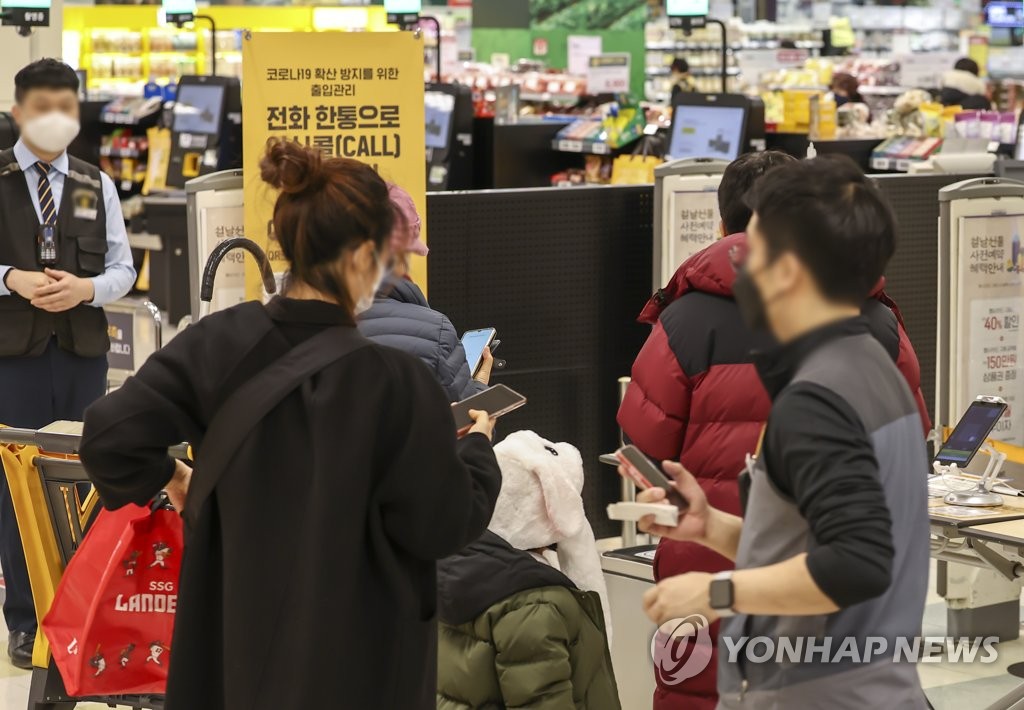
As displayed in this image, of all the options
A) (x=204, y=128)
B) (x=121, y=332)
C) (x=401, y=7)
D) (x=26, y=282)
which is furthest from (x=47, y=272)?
(x=401, y=7)

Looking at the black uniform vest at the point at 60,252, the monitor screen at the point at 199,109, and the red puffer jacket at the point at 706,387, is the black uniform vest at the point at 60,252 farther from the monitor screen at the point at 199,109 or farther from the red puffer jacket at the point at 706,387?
the monitor screen at the point at 199,109

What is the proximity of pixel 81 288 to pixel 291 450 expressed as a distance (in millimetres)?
2851

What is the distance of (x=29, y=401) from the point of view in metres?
4.87

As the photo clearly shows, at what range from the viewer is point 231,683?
222 cm

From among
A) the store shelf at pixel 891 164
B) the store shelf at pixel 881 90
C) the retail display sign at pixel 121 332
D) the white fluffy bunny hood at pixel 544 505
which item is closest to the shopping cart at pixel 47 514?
the white fluffy bunny hood at pixel 544 505

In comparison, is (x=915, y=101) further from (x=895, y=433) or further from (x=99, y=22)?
(x=99, y=22)

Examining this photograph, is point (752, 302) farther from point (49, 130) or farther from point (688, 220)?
point (688, 220)

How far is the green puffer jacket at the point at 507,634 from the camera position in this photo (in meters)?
3.07

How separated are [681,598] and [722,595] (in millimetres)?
52

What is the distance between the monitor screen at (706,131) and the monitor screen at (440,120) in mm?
2056

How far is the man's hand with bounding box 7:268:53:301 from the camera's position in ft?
15.5

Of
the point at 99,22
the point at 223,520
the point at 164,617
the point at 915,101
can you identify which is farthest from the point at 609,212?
the point at 99,22

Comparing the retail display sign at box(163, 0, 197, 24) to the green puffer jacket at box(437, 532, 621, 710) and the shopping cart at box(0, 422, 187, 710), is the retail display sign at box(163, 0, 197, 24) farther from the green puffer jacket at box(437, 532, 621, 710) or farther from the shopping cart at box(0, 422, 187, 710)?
the green puffer jacket at box(437, 532, 621, 710)

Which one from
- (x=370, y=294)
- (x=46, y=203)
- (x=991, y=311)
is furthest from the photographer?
(x=991, y=311)
